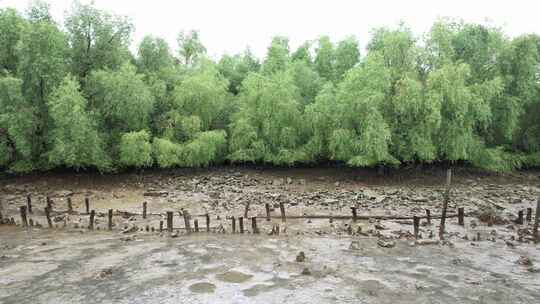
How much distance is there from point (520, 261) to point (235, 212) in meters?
15.2

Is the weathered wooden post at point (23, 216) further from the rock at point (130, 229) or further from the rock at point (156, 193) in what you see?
the rock at point (156, 193)

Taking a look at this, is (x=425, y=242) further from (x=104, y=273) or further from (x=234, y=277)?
(x=104, y=273)

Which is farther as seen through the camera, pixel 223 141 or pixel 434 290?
pixel 223 141

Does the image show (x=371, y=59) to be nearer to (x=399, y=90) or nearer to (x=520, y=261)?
(x=399, y=90)

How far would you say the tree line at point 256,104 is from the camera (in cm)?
3219

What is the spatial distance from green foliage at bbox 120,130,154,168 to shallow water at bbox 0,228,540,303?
13032 millimetres

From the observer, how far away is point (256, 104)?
38.4m

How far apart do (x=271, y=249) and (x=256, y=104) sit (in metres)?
21.8

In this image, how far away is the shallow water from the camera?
1323 centimetres

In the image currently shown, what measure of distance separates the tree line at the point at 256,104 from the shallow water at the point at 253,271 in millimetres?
13881

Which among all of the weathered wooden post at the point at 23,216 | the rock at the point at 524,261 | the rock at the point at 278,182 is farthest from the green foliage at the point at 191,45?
the rock at the point at 524,261

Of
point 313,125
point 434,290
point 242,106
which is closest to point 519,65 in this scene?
point 313,125

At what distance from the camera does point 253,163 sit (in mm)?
39281

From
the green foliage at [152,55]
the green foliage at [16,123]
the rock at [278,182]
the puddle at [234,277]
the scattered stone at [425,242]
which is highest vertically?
the green foliage at [152,55]
